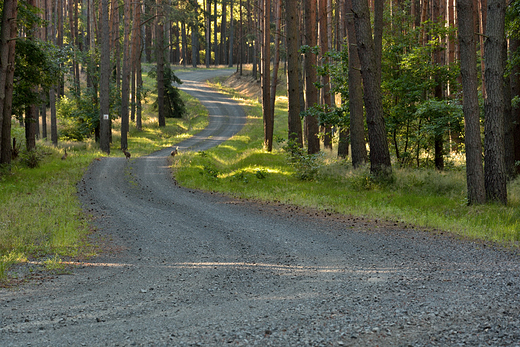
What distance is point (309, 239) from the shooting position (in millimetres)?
9328

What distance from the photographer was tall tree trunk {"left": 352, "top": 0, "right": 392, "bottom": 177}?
14711 millimetres

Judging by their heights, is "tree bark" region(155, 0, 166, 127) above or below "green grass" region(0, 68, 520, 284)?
above

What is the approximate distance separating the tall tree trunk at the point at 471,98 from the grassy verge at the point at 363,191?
0.62 metres

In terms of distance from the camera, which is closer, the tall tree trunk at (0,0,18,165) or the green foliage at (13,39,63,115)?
the tall tree trunk at (0,0,18,165)

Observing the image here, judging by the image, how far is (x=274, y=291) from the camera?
607 centimetres

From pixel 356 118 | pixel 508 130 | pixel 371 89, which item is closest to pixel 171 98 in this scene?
pixel 356 118

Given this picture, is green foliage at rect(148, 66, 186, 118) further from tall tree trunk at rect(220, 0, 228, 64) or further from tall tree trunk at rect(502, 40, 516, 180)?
tall tree trunk at rect(220, 0, 228, 64)

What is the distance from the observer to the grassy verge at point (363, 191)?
10352 mm

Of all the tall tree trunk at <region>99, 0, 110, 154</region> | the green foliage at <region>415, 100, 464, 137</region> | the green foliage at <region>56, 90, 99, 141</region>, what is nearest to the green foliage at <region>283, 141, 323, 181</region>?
the green foliage at <region>415, 100, 464, 137</region>

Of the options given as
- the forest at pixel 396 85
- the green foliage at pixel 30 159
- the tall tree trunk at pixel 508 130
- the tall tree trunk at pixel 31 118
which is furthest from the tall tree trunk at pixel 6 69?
the tall tree trunk at pixel 508 130

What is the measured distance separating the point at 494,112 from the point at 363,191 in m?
4.64

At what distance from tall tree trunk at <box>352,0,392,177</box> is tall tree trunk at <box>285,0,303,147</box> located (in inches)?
243

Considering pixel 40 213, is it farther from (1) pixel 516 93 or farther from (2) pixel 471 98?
(1) pixel 516 93

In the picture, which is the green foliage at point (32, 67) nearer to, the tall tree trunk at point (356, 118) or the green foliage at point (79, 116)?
the tall tree trunk at point (356, 118)
